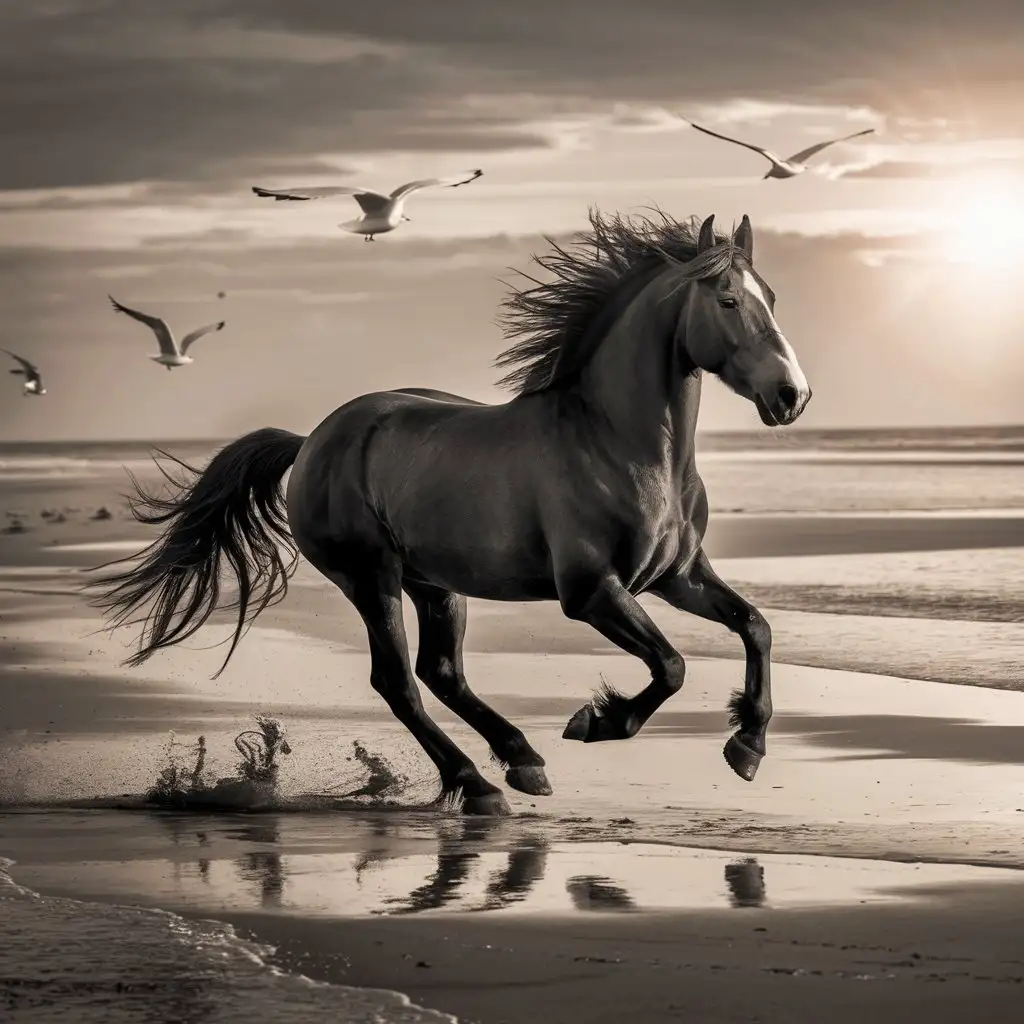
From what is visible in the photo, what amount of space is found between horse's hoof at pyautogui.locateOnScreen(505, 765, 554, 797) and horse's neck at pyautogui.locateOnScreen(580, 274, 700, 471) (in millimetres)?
1321

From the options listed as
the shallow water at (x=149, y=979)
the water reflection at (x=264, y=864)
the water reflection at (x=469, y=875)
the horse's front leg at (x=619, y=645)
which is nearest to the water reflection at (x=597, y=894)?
the water reflection at (x=469, y=875)

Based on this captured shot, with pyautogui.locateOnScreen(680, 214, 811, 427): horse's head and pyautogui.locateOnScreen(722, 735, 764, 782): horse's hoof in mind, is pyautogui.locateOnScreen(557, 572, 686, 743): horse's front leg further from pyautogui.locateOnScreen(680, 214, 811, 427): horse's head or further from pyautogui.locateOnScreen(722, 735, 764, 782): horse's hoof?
pyautogui.locateOnScreen(680, 214, 811, 427): horse's head

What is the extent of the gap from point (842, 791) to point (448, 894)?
237 centimetres

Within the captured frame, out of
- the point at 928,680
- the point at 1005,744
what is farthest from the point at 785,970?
the point at 928,680

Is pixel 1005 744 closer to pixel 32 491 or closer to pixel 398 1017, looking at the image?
pixel 398 1017

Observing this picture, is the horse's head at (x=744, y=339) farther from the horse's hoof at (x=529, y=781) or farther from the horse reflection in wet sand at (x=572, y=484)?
the horse's hoof at (x=529, y=781)

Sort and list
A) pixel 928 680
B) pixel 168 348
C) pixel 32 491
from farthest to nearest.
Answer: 1. pixel 32 491
2. pixel 168 348
3. pixel 928 680

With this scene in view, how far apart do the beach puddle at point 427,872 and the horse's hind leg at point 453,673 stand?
1.84 ft

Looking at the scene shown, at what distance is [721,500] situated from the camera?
4022cm

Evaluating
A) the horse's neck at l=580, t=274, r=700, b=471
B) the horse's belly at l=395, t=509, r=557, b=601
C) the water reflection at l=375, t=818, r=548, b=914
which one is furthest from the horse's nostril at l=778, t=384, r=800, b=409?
the water reflection at l=375, t=818, r=548, b=914

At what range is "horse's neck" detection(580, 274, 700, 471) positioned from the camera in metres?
7.80

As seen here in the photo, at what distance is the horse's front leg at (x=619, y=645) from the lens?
7.61 meters

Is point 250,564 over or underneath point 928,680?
over

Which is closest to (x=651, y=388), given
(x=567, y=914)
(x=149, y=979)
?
(x=567, y=914)
